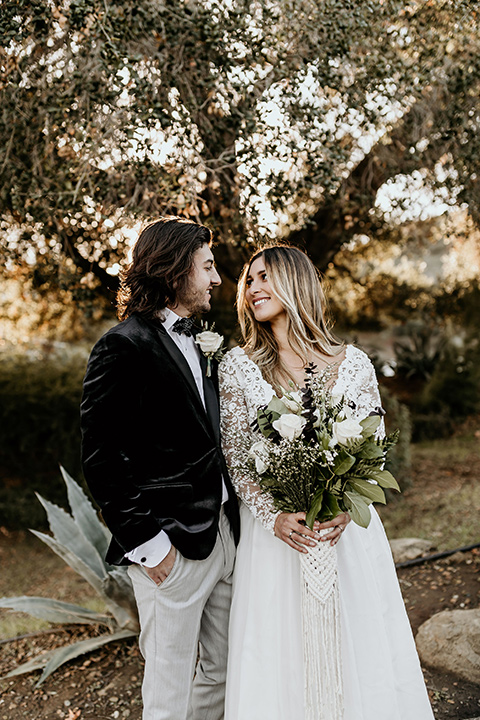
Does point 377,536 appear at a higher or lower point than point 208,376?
lower

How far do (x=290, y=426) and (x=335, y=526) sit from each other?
0.54m

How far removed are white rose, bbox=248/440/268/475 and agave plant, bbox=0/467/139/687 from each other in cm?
153

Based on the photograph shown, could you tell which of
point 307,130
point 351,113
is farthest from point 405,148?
point 307,130

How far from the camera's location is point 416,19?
4.46 m

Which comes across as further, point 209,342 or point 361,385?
point 361,385

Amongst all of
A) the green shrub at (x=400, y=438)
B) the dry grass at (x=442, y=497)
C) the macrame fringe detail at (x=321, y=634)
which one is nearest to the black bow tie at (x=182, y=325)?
the macrame fringe detail at (x=321, y=634)

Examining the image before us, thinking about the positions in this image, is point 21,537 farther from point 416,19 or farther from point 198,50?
point 416,19

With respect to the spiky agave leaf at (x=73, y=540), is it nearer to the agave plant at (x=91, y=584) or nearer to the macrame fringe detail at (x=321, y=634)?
the agave plant at (x=91, y=584)

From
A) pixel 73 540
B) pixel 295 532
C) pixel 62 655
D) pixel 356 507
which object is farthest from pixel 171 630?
pixel 73 540

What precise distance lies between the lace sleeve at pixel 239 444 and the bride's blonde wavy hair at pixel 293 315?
7.8 inches

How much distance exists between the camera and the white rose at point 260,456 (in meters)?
2.33

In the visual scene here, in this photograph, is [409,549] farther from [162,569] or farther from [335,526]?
[162,569]

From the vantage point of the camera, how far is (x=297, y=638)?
2553 millimetres

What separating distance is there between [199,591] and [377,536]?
0.84 metres
